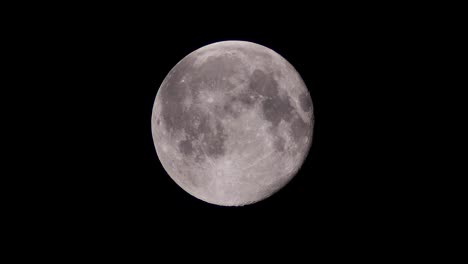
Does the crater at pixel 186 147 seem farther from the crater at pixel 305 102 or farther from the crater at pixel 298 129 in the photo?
the crater at pixel 305 102

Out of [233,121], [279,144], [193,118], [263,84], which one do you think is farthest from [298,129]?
[193,118]

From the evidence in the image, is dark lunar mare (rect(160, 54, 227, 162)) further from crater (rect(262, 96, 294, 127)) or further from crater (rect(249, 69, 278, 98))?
crater (rect(262, 96, 294, 127))

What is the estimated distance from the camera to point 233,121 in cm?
329

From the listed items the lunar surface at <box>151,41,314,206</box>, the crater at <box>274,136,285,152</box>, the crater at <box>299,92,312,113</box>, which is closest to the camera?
the lunar surface at <box>151,41,314,206</box>

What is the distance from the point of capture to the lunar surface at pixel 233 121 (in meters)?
3.32

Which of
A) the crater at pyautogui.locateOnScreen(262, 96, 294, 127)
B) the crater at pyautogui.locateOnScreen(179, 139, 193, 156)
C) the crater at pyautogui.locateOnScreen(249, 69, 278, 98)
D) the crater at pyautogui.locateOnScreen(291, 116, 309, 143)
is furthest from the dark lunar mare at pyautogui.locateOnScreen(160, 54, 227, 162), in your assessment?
the crater at pyautogui.locateOnScreen(291, 116, 309, 143)

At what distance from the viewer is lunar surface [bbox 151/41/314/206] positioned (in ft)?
10.9

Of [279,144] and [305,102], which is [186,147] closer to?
[279,144]

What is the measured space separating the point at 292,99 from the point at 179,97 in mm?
1288

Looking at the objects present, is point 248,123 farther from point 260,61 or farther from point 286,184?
point 286,184

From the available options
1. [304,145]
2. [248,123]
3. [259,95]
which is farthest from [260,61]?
[304,145]

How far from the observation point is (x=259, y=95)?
11.0 feet

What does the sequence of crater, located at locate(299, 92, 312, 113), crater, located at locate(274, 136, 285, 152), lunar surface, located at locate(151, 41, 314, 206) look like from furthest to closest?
crater, located at locate(299, 92, 312, 113), crater, located at locate(274, 136, 285, 152), lunar surface, located at locate(151, 41, 314, 206)

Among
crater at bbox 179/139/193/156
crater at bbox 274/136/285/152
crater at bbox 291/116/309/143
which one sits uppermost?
crater at bbox 291/116/309/143
